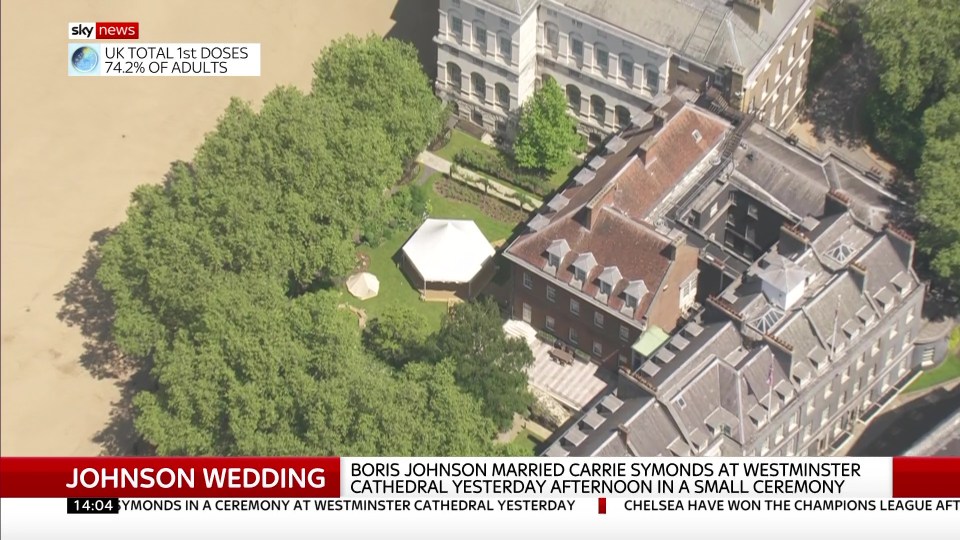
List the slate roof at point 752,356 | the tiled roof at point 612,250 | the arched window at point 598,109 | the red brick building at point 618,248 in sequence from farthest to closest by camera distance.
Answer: the arched window at point 598,109, the red brick building at point 618,248, the tiled roof at point 612,250, the slate roof at point 752,356

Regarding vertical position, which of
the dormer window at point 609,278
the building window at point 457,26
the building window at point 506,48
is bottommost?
the dormer window at point 609,278

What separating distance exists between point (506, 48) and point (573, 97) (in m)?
7.67

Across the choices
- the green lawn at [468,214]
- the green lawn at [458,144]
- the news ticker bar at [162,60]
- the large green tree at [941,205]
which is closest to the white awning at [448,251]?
the green lawn at [468,214]

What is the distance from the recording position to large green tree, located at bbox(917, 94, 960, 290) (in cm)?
13075

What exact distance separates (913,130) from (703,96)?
19.4 meters

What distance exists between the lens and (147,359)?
139 metres

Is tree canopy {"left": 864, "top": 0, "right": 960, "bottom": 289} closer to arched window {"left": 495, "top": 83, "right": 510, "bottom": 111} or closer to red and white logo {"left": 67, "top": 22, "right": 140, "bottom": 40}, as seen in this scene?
arched window {"left": 495, "top": 83, "right": 510, "bottom": 111}

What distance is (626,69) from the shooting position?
478ft

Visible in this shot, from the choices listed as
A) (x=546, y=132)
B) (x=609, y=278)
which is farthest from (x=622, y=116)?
(x=609, y=278)

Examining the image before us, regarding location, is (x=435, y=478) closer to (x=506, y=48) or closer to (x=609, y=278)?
(x=609, y=278)

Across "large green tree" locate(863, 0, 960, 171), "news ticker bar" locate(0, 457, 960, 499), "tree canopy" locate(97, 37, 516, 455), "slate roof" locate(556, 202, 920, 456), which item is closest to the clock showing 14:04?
"news ticker bar" locate(0, 457, 960, 499)

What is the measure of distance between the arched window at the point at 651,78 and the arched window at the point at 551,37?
27.1 feet

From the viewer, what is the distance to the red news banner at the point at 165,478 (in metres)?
101

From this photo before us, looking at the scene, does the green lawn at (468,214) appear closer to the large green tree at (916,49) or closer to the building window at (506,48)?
the building window at (506,48)
